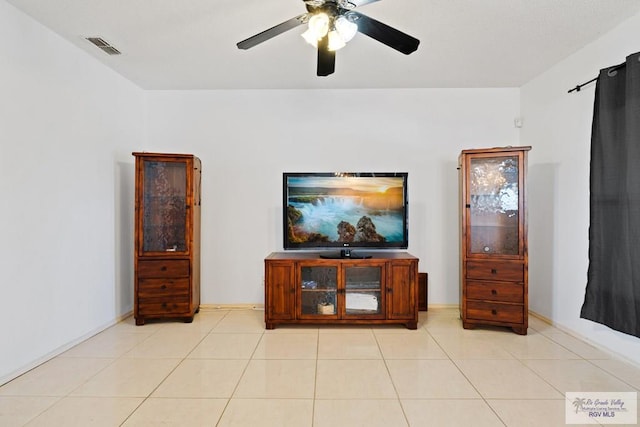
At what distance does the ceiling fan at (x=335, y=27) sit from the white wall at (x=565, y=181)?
189cm

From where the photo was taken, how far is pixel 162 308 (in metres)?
3.32

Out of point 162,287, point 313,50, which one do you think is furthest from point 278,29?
point 162,287

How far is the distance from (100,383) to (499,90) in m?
4.55

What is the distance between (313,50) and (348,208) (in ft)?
4.82

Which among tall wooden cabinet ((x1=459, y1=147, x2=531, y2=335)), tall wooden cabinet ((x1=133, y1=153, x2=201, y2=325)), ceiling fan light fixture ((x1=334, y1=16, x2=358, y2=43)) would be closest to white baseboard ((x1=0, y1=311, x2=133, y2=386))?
tall wooden cabinet ((x1=133, y1=153, x2=201, y2=325))

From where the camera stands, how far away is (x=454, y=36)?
270 centimetres

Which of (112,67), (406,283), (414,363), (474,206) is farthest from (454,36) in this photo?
(112,67)

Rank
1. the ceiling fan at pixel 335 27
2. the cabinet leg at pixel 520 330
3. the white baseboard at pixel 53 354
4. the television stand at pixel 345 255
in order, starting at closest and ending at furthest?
the ceiling fan at pixel 335 27, the white baseboard at pixel 53 354, the cabinet leg at pixel 520 330, the television stand at pixel 345 255

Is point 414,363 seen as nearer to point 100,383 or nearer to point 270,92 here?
point 100,383

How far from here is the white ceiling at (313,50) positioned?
7.59 ft

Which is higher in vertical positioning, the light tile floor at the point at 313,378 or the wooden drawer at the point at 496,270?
the wooden drawer at the point at 496,270

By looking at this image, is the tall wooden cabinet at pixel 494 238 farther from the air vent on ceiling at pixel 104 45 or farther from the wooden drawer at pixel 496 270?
the air vent on ceiling at pixel 104 45

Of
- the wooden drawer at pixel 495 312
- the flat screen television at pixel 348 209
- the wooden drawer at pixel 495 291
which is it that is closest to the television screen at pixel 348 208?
the flat screen television at pixel 348 209

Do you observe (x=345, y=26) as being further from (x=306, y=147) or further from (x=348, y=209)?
(x=306, y=147)
